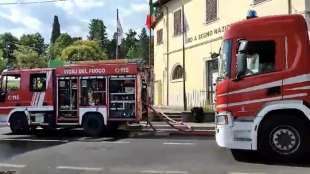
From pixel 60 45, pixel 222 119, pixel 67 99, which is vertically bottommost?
pixel 222 119

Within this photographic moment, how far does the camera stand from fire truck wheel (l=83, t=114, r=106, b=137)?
19562 mm

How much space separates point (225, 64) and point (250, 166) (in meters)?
2.29

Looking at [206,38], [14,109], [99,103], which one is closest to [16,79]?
[14,109]

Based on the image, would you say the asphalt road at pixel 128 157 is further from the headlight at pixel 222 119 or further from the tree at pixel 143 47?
the tree at pixel 143 47

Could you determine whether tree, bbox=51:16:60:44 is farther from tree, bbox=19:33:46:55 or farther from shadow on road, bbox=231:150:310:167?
shadow on road, bbox=231:150:310:167

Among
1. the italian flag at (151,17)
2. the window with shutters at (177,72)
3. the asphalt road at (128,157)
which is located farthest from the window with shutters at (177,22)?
the asphalt road at (128,157)

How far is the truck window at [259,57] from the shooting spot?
12.2 m

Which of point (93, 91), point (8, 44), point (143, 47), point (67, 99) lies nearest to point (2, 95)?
point (67, 99)

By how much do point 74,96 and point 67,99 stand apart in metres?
0.30

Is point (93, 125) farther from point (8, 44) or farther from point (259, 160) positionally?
point (8, 44)

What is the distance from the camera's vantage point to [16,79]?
20.9 meters

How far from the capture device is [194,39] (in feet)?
108

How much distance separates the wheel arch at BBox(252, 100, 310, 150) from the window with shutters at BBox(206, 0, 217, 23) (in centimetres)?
1868

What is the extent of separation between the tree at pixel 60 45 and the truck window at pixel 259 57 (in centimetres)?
9329
